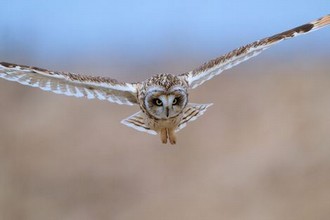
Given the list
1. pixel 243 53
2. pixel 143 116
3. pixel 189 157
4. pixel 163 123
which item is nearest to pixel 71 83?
pixel 143 116

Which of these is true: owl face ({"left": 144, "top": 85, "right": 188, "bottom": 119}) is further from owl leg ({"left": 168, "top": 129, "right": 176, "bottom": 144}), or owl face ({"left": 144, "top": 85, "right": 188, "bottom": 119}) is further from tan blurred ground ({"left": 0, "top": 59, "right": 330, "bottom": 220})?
tan blurred ground ({"left": 0, "top": 59, "right": 330, "bottom": 220})

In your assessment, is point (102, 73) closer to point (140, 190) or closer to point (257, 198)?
point (140, 190)

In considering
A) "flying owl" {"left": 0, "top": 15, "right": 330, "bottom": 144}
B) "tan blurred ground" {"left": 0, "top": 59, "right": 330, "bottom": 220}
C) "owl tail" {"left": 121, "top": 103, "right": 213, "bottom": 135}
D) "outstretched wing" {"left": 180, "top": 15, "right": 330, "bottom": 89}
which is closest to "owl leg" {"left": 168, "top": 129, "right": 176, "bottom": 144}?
"flying owl" {"left": 0, "top": 15, "right": 330, "bottom": 144}

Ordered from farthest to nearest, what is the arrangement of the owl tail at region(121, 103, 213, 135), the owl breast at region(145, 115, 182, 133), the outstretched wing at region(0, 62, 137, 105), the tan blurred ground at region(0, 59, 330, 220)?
1. the tan blurred ground at region(0, 59, 330, 220)
2. the owl tail at region(121, 103, 213, 135)
3. the owl breast at region(145, 115, 182, 133)
4. the outstretched wing at region(0, 62, 137, 105)

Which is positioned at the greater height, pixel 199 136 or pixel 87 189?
pixel 199 136

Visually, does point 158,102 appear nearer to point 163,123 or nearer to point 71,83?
point 163,123

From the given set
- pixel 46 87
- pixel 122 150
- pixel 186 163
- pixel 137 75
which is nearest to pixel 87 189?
pixel 122 150

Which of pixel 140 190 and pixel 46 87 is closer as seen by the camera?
pixel 46 87
